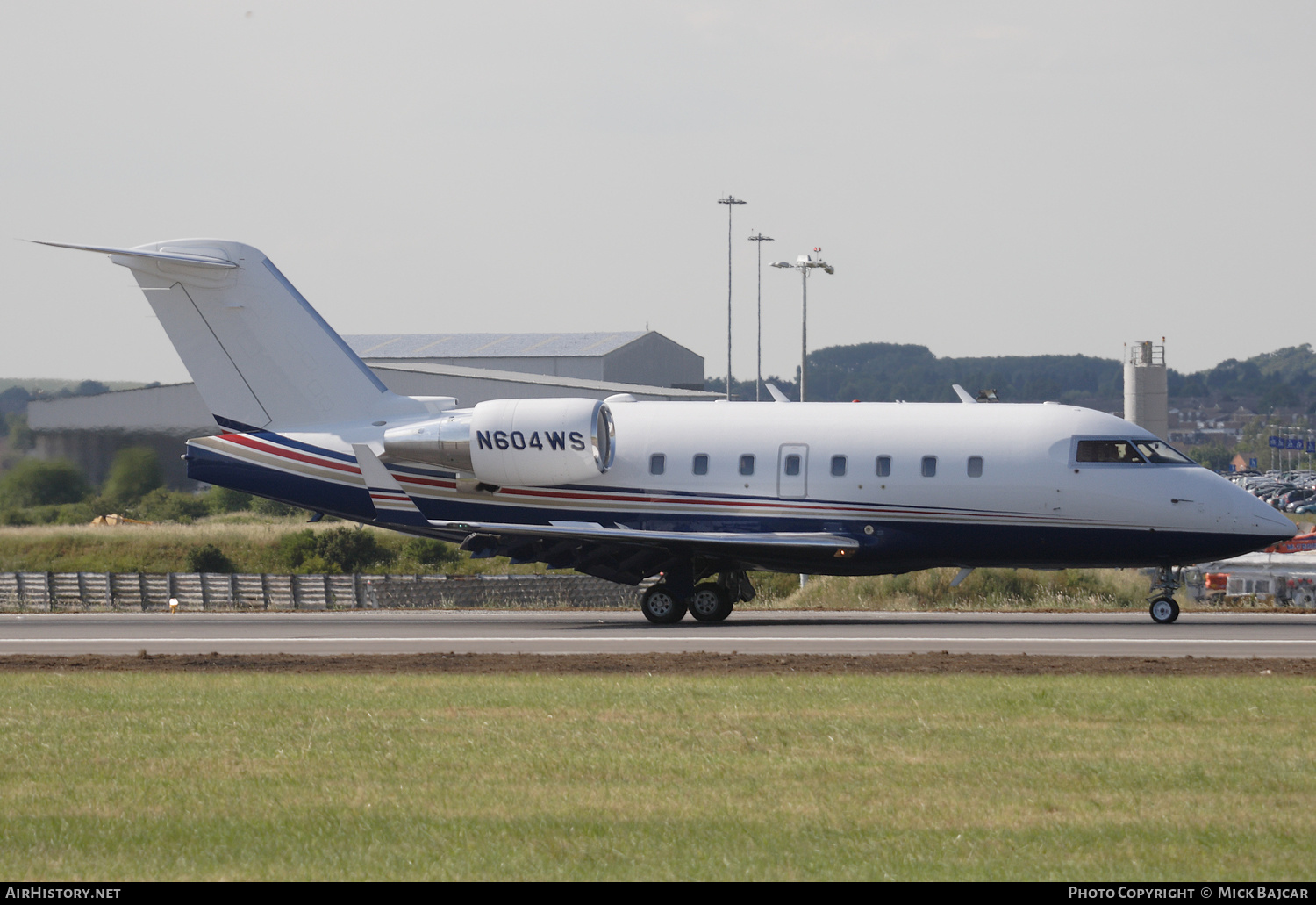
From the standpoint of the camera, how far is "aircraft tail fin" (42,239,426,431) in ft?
92.4

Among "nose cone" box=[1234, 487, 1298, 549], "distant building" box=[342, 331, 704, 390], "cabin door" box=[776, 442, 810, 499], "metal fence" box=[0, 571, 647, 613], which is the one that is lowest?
"metal fence" box=[0, 571, 647, 613]

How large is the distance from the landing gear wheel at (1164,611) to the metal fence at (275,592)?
14.6m

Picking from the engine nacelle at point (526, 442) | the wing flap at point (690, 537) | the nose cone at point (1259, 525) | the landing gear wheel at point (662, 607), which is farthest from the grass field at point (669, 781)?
the engine nacelle at point (526, 442)

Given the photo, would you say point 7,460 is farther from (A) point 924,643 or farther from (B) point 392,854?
(B) point 392,854

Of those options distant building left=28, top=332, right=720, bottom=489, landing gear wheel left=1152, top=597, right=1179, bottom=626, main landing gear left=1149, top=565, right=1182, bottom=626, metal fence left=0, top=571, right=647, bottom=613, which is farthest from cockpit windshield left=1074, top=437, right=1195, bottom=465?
distant building left=28, top=332, right=720, bottom=489

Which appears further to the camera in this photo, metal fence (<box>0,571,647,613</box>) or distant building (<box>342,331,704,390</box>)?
distant building (<box>342,331,704,390</box>)

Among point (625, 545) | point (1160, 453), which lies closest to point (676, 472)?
point (625, 545)

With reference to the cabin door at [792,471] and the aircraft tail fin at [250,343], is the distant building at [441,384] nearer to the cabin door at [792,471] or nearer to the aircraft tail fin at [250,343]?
the aircraft tail fin at [250,343]

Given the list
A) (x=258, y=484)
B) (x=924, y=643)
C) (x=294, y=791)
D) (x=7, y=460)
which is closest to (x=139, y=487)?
(x=7, y=460)

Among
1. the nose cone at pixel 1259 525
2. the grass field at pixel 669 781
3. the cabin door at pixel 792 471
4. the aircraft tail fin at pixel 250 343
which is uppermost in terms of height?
the aircraft tail fin at pixel 250 343

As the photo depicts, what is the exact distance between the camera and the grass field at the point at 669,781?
8.34m

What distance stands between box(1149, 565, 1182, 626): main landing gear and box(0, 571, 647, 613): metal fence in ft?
47.1

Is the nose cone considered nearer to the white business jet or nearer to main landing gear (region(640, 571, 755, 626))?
the white business jet
